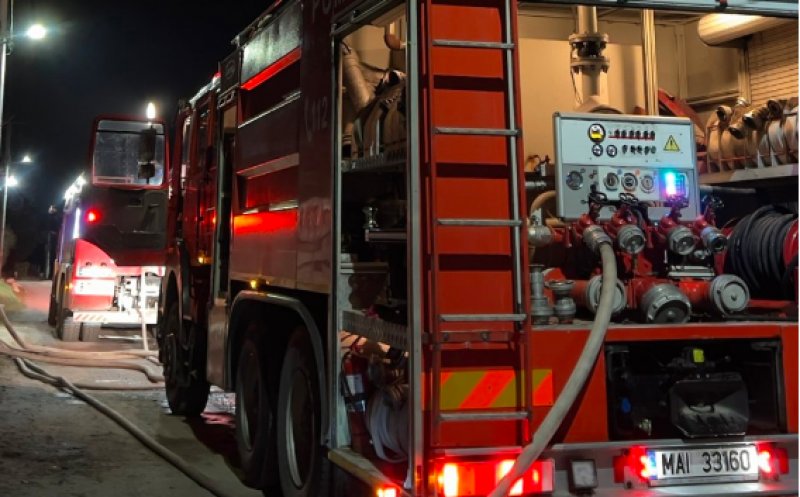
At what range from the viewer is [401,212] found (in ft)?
13.2

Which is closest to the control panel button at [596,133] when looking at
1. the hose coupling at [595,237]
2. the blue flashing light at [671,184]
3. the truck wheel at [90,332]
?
the blue flashing light at [671,184]

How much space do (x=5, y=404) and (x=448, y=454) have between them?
747cm

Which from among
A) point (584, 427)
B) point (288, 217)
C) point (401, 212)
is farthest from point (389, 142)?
point (584, 427)

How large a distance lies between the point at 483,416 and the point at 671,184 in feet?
6.01

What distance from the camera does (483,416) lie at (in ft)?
9.96

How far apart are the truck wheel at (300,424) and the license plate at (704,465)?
1.74 meters

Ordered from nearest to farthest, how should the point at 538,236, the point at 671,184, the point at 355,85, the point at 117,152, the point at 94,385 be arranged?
the point at 538,236 < the point at 671,184 < the point at 355,85 < the point at 94,385 < the point at 117,152

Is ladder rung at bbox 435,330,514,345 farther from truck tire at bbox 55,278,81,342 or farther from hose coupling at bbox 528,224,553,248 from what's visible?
truck tire at bbox 55,278,81,342

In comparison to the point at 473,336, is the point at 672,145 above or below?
above

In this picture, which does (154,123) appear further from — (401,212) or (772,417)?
(772,417)

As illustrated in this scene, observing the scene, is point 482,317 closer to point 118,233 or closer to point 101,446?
point 101,446

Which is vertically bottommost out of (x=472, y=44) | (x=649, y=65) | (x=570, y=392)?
(x=570, y=392)

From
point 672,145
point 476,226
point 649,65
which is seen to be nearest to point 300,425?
point 476,226

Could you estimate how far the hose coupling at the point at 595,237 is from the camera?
3.62 metres
